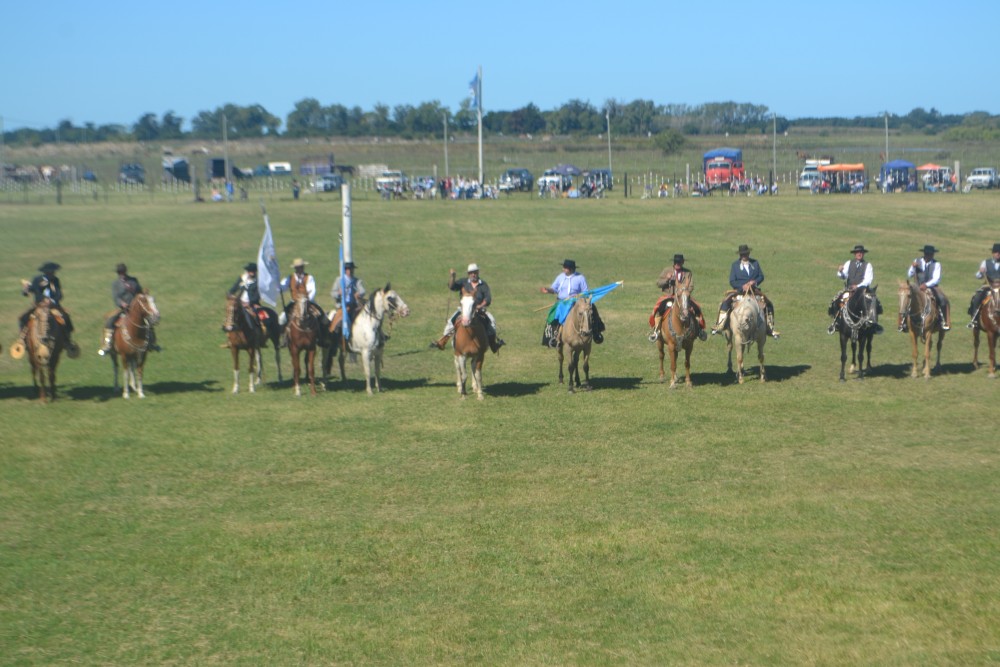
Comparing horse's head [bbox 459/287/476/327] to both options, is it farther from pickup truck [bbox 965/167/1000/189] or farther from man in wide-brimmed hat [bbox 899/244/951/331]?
pickup truck [bbox 965/167/1000/189]

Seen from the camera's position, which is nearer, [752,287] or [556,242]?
[752,287]

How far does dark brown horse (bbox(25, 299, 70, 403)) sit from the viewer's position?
20.2 meters

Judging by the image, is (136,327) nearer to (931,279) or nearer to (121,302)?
(121,302)

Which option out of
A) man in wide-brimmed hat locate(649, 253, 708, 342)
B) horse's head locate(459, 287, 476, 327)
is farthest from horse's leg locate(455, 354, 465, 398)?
man in wide-brimmed hat locate(649, 253, 708, 342)

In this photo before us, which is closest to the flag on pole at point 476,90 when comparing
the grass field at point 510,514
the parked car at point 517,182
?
the parked car at point 517,182

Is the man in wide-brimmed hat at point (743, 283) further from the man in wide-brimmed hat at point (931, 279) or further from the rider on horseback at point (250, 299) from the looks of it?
the rider on horseback at point (250, 299)

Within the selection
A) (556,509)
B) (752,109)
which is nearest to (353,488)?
(556,509)

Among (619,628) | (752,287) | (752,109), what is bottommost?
(619,628)

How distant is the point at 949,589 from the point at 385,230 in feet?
155

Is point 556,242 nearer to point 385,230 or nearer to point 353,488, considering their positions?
point 385,230

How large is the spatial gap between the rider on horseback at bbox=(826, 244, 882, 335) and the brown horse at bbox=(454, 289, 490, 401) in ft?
22.2

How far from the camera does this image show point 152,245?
51625 millimetres

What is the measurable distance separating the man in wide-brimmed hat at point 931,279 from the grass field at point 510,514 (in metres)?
1.18

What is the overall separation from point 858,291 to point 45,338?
48.9ft
